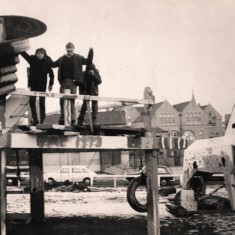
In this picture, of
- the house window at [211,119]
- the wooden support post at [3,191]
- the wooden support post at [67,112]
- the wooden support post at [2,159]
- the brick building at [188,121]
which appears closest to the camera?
the wooden support post at [2,159]

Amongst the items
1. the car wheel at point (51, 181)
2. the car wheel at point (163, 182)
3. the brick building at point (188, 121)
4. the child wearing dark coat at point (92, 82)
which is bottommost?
the car wheel at point (163, 182)

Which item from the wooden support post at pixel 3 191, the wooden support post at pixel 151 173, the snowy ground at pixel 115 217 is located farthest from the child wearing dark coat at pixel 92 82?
the snowy ground at pixel 115 217

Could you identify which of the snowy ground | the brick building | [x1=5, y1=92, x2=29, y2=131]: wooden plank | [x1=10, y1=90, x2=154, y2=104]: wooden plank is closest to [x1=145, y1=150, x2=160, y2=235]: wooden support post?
[x1=10, y1=90, x2=154, y2=104]: wooden plank

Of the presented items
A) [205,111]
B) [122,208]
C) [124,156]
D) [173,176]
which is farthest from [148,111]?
[205,111]

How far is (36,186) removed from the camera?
1397 centimetres

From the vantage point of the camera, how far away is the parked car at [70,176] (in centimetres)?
3203

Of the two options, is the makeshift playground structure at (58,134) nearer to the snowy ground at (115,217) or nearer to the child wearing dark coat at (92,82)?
the child wearing dark coat at (92,82)

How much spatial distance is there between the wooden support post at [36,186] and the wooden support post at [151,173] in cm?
555

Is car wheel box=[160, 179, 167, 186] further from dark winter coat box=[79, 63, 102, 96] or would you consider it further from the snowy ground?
dark winter coat box=[79, 63, 102, 96]

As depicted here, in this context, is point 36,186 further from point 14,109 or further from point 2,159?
point 14,109

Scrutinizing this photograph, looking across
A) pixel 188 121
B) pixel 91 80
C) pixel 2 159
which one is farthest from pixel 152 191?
pixel 188 121

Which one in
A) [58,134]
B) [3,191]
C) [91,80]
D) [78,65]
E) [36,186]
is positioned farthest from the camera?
[36,186]

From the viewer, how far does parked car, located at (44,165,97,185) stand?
105ft

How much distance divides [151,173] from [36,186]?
225 inches
